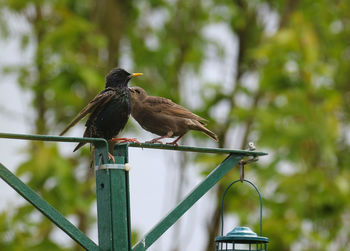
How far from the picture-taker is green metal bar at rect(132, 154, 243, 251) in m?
2.99

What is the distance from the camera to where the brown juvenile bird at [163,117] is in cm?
477

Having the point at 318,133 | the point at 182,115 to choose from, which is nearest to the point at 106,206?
the point at 182,115

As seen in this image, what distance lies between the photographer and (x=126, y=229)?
2.90 meters

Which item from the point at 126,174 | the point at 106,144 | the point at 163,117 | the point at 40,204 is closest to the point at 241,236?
the point at 126,174

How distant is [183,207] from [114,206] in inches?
15.0

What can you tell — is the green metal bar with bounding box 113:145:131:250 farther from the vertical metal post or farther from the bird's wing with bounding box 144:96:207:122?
the bird's wing with bounding box 144:96:207:122

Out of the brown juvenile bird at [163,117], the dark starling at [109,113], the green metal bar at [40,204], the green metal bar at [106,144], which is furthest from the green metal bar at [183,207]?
the brown juvenile bird at [163,117]

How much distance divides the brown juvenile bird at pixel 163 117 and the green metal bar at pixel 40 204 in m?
1.94

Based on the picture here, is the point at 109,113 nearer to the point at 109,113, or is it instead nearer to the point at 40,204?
the point at 109,113

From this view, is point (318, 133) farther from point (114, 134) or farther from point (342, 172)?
point (114, 134)

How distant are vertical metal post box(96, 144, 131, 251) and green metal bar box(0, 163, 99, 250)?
0.10 metres

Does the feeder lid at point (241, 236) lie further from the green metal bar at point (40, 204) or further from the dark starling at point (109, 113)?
→ the dark starling at point (109, 113)

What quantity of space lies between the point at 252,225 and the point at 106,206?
7016 millimetres

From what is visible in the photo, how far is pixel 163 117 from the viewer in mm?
4832
